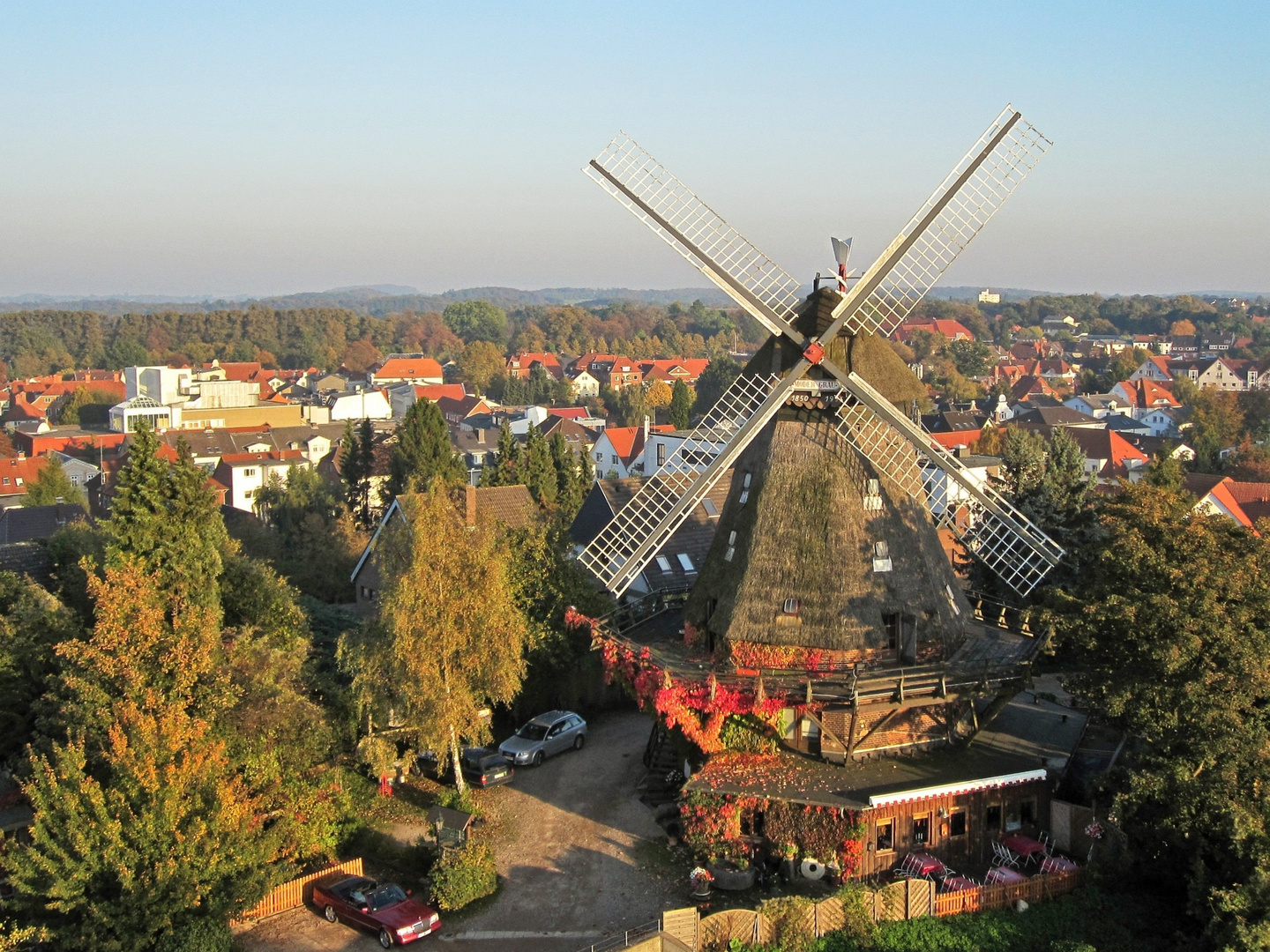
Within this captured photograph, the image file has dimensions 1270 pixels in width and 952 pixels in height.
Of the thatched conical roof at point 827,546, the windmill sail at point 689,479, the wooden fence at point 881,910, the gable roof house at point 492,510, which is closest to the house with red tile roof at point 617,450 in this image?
the gable roof house at point 492,510

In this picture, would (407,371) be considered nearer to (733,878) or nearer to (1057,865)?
(733,878)

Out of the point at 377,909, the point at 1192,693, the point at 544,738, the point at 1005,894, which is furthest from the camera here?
the point at 544,738

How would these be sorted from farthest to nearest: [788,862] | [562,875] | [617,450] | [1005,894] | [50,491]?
[617,450]
[50,491]
[562,875]
[788,862]
[1005,894]

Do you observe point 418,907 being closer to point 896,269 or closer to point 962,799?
point 962,799

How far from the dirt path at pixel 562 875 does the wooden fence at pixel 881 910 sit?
177 centimetres

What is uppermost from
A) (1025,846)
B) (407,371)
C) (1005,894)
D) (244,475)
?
(407,371)

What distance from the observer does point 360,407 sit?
391ft

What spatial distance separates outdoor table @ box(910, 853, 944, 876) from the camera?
69.4 feet

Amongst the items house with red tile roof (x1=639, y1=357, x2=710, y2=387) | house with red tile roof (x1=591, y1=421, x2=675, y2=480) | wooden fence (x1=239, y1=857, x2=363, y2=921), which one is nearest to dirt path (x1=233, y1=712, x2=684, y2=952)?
wooden fence (x1=239, y1=857, x2=363, y2=921)

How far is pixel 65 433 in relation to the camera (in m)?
108

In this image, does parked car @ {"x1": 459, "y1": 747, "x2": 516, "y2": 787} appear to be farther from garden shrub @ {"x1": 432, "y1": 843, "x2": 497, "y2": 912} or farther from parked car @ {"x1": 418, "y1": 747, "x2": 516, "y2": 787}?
garden shrub @ {"x1": 432, "y1": 843, "x2": 497, "y2": 912}

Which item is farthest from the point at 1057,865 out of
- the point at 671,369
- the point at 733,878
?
the point at 671,369

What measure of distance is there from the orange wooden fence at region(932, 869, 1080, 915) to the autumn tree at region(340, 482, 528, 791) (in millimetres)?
10454

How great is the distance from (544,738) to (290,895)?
832 centimetres
